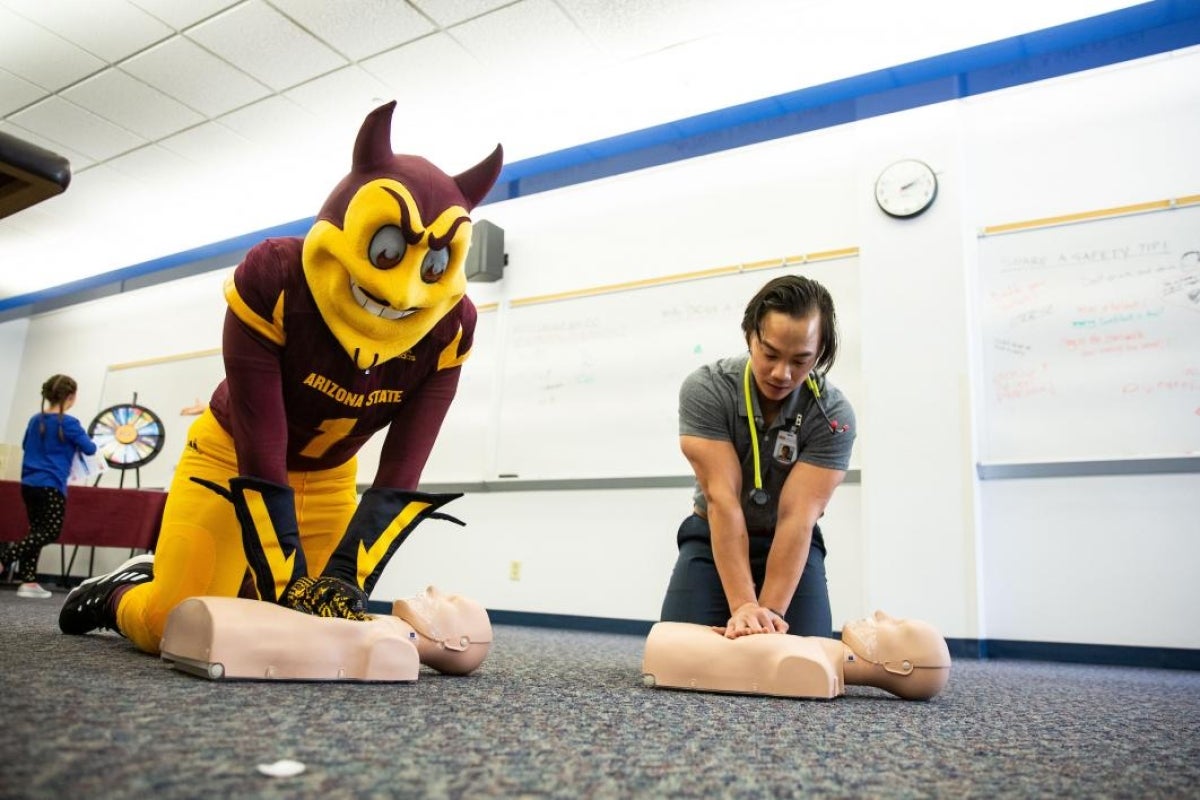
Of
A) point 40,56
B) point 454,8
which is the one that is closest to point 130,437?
point 40,56

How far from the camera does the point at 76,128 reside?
4.22 metres

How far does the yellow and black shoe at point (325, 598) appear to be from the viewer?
120 centimetres

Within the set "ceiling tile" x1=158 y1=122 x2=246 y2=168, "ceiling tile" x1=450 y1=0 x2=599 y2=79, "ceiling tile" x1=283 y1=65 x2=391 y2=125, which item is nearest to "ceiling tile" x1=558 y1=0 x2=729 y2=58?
"ceiling tile" x1=450 y1=0 x2=599 y2=79

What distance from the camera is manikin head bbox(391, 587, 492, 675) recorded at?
142 centimetres

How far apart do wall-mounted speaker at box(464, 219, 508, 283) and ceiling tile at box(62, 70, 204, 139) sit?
1448 millimetres

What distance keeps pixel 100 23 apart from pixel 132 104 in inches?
25.6

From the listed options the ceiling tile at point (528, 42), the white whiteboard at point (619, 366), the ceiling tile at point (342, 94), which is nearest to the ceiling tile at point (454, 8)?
the ceiling tile at point (528, 42)

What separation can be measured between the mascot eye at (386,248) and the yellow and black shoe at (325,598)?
483mm

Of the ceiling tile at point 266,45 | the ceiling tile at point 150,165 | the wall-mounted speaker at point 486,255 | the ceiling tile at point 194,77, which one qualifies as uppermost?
the ceiling tile at point 266,45

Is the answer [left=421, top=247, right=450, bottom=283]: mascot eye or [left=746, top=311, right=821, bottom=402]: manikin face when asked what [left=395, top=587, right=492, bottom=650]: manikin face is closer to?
[left=421, top=247, right=450, bottom=283]: mascot eye

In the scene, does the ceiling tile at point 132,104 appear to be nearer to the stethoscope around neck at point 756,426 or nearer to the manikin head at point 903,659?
the stethoscope around neck at point 756,426

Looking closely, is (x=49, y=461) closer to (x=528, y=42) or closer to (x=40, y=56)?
(x=40, y=56)

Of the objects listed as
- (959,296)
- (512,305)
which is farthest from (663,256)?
(959,296)

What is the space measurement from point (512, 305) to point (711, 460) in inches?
115
